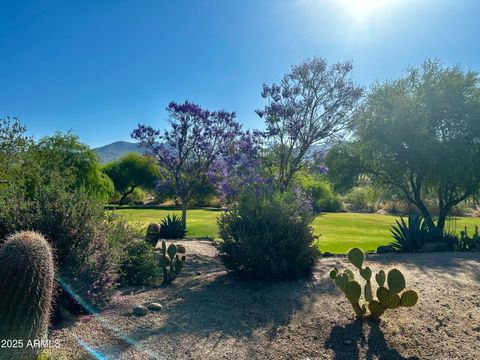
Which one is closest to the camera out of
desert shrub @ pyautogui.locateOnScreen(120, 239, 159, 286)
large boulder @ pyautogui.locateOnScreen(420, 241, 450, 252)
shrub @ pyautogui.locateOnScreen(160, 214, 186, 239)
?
desert shrub @ pyautogui.locateOnScreen(120, 239, 159, 286)

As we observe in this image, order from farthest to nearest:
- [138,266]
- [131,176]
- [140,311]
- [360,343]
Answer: [131,176], [138,266], [140,311], [360,343]

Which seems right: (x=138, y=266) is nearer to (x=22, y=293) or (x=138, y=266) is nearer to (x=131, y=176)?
(x=22, y=293)

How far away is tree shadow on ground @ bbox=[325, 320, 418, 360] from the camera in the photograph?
4.83m

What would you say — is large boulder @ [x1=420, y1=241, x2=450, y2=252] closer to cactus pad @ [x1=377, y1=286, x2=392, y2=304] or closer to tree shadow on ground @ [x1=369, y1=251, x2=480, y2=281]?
tree shadow on ground @ [x1=369, y1=251, x2=480, y2=281]

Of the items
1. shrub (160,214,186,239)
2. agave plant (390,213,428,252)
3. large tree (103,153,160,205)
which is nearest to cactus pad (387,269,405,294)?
agave plant (390,213,428,252)

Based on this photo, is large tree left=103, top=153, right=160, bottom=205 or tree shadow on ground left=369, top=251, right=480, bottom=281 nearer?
tree shadow on ground left=369, top=251, right=480, bottom=281

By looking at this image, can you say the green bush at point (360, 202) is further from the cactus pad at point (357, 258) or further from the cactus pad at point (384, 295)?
the cactus pad at point (384, 295)

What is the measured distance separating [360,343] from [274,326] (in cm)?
121

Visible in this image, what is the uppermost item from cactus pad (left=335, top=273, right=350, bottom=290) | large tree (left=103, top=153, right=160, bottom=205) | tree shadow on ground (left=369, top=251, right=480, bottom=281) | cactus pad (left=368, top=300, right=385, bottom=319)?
large tree (left=103, top=153, right=160, bottom=205)

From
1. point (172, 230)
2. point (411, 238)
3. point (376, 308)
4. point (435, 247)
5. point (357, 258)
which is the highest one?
point (357, 258)

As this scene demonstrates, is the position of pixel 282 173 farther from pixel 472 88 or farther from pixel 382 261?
pixel 472 88

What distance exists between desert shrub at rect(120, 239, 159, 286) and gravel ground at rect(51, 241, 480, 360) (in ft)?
2.05

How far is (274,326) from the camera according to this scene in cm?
566

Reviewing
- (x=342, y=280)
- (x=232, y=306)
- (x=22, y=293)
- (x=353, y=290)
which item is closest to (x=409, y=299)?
(x=353, y=290)
